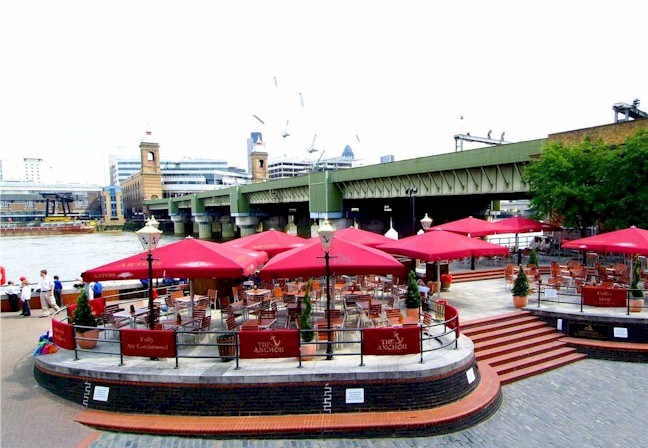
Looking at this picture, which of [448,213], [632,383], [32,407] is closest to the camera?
[32,407]

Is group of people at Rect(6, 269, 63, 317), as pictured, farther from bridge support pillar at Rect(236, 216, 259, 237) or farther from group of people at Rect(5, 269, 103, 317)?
bridge support pillar at Rect(236, 216, 259, 237)

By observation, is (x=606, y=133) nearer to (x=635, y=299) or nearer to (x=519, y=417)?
(x=635, y=299)

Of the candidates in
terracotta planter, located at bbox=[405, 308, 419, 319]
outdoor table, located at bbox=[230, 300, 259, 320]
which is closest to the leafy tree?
terracotta planter, located at bbox=[405, 308, 419, 319]

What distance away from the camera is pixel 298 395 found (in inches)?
300

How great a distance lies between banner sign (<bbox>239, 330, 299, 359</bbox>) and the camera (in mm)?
7977

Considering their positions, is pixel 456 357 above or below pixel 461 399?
above

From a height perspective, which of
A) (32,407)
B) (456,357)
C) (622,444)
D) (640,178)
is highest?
(640,178)

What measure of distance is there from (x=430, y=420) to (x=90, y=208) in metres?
196

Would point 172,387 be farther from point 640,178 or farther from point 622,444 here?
point 640,178

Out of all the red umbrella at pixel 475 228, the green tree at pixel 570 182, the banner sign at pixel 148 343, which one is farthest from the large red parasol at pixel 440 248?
the green tree at pixel 570 182

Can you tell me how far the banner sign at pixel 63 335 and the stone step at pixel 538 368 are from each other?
389 inches

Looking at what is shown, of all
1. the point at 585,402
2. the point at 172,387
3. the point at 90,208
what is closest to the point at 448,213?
the point at 585,402

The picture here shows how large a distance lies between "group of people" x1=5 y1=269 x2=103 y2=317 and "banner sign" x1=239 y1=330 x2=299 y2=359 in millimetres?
9557

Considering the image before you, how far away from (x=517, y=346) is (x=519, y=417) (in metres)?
3.04
